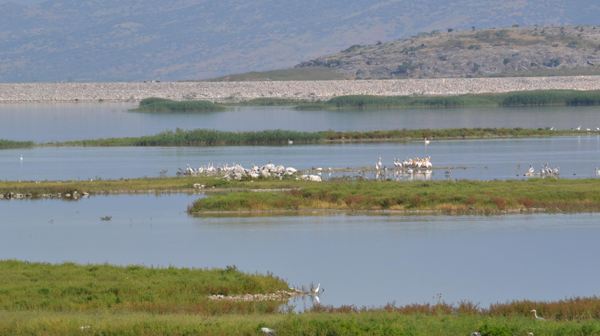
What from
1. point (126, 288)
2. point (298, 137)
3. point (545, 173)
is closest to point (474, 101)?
point (298, 137)

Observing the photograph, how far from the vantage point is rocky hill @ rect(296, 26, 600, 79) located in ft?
452

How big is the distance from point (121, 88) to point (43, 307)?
387 feet

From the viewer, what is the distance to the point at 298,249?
25.7 m

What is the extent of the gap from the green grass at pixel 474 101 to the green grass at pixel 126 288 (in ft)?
271

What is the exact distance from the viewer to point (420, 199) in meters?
31.9

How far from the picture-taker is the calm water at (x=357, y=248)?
21.5m

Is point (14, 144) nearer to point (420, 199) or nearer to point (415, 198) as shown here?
point (415, 198)

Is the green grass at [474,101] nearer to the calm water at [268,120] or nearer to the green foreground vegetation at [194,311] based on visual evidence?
the calm water at [268,120]

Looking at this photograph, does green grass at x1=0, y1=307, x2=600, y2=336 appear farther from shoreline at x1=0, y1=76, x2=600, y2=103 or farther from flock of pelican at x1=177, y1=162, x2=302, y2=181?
shoreline at x1=0, y1=76, x2=600, y2=103

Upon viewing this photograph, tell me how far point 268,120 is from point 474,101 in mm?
24568

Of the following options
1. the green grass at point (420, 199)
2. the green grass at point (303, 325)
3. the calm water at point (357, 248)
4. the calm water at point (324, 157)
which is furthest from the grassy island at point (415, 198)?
the green grass at point (303, 325)

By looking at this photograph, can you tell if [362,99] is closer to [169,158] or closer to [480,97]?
[480,97]

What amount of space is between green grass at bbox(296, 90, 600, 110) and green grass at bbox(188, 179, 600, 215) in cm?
6970

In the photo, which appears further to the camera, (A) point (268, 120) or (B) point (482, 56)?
(B) point (482, 56)
